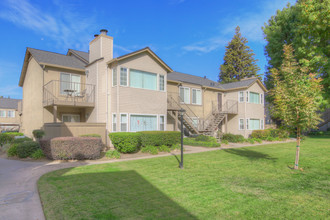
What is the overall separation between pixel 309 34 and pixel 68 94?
22111 millimetres

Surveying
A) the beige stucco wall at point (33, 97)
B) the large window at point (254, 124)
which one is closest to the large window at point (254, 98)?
the large window at point (254, 124)

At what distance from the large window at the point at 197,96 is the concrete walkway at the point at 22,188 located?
14.9 meters

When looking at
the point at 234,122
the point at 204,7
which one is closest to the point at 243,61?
the point at 234,122

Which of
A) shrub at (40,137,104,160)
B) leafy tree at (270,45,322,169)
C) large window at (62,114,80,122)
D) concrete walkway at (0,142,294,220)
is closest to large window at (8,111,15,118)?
large window at (62,114,80,122)

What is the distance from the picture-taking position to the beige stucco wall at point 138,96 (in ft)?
48.6

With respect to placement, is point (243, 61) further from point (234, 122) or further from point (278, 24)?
point (234, 122)

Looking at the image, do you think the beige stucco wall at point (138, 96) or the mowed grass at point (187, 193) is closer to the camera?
the mowed grass at point (187, 193)

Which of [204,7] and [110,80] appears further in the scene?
[204,7]

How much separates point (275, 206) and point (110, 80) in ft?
43.4

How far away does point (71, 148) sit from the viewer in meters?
10.9

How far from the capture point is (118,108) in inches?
576

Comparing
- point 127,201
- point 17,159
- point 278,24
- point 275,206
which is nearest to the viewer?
point 275,206

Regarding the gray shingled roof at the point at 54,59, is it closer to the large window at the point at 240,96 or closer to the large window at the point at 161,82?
the large window at the point at 161,82

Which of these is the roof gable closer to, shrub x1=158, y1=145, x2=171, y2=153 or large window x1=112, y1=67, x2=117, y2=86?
large window x1=112, y1=67, x2=117, y2=86
